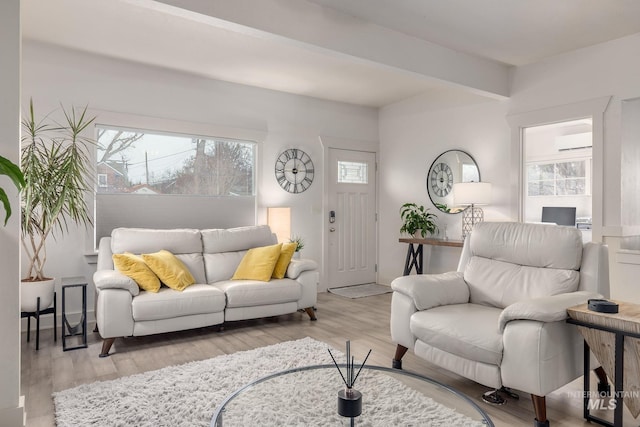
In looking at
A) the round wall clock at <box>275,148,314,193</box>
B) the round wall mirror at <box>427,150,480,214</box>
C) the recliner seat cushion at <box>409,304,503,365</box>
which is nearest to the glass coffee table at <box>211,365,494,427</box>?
the recliner seat cushion at <box>409,304,503,365</box>

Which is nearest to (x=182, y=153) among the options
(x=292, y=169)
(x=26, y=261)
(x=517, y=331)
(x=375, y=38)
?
(x=292, y=169)

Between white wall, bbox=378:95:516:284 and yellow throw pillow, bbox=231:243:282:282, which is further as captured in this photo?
white wall, bbox=378:95:516:284

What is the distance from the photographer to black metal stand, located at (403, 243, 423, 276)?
5168 millimetres

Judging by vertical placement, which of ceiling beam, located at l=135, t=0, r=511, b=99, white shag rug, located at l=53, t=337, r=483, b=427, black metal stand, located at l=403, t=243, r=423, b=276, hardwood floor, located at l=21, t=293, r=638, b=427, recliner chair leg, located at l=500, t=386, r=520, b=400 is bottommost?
hardwood floor, located at l=21, t=293, r=638, b=427

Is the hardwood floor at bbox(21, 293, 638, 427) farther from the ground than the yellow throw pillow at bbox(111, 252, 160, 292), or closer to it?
closer to it

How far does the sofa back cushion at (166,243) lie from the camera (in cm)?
371

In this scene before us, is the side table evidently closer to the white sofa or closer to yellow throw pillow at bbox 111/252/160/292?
the white sofa

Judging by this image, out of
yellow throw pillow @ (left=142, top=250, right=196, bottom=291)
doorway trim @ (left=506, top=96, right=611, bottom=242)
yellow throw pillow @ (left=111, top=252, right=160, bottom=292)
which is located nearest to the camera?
yellow throw pillow @ (left=111, top=252, right=160, bottom=292)

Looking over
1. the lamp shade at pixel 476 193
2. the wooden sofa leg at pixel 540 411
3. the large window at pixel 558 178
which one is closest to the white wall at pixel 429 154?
the lamp shade at pixel 476 193

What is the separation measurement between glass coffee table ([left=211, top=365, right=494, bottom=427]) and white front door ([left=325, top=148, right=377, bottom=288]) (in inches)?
148

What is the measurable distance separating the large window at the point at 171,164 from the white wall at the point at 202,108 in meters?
0.20

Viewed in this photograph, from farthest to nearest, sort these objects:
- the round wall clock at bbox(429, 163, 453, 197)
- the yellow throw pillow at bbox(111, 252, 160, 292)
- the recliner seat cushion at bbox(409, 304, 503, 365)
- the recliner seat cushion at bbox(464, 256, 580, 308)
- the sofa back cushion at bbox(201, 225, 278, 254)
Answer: the round wall clock at bbox(429, 163, 453, 197) < the sofa back cushion at bbox(201, 225, 278, 254) < the yellow throw pillow at bbox(111, 252, 160, 292) < the recliner seat cushion at bbox(464, 256, 580, 308) < the recliner seat cushion at bbox(409, 304, 503, 365)

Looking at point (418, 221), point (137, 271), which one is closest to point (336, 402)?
point (137, 271)

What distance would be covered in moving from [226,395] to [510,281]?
6.59 feet
